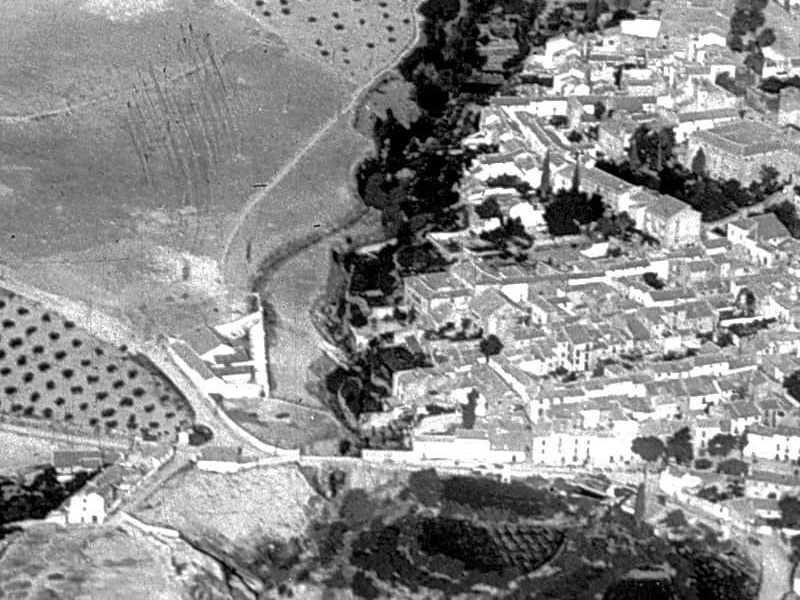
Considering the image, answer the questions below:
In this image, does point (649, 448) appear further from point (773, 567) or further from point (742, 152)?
point (742, 152)

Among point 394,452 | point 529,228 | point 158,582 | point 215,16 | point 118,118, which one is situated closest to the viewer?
point 158,582

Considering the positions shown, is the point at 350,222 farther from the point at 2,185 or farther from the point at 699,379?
the point at 699,379

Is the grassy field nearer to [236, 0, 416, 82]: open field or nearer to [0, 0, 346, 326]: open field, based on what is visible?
[0, 0, 346, 326]: open field

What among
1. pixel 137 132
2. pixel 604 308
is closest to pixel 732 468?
pixel 604 308

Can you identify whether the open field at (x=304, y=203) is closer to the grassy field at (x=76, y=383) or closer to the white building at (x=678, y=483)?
the grassy field at (x=76, y=383)

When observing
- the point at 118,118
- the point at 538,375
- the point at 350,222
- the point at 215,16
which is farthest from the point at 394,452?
the point at 215,16
